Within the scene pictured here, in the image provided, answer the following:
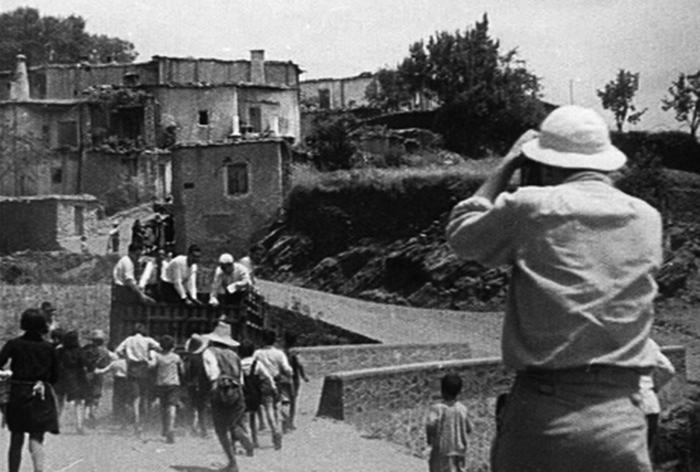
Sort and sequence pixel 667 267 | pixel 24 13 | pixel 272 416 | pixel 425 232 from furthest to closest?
pixel 24 13 → pixel 425 232 → pixel 667 267 → pixel 272 416

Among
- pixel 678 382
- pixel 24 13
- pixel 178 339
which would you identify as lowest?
pixel 678 382

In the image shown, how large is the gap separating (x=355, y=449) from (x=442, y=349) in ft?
28.5

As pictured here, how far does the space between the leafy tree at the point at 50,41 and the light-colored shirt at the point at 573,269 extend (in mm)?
39978

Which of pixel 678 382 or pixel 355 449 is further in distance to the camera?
pixel 678 382

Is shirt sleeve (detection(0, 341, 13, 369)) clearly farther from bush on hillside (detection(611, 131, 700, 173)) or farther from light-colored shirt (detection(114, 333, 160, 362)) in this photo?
bush on hillside (detection(611, 131, 700, 173))

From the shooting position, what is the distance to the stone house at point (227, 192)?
35062mm

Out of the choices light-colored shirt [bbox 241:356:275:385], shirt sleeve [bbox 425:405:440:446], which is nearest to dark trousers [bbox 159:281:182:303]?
light-colored shirt [bbox 241:356:275:385]

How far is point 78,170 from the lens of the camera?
4253cm

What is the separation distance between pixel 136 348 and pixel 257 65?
117 ft

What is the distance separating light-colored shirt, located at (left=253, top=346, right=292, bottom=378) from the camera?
1234cm

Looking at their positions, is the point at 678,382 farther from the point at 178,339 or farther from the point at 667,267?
the point at 178,339

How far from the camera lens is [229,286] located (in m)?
14.0

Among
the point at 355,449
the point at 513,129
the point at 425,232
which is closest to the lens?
the point at 355,449

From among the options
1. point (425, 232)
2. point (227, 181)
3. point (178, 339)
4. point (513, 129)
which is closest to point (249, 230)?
point (227, 181)
